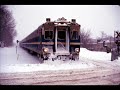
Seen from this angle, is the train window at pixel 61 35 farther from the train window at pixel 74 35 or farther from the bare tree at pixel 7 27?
the bare tree at pixel 7 27

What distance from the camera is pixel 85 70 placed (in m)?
9.73

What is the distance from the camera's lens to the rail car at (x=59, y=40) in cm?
1002

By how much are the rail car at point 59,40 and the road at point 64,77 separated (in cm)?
88

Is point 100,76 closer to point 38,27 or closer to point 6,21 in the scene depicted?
point 38,27

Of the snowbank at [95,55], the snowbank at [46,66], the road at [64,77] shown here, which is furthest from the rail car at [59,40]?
the snowbank at [95,55]

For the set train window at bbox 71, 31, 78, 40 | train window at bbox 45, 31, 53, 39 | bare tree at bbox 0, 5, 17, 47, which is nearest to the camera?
bare tree at bbox 0, 5, 17, 47

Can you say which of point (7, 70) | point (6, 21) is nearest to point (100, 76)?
point (7, 70)

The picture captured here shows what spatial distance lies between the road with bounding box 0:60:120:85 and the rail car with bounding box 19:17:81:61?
0.88 metres

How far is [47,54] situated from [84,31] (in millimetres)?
1559

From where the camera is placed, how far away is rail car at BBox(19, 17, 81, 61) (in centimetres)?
1002

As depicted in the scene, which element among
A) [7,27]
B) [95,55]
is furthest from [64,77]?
[95,55]

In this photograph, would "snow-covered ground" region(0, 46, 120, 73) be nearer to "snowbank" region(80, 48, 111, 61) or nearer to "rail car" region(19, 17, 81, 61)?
"rail car" region(19, 17, 81, 61)

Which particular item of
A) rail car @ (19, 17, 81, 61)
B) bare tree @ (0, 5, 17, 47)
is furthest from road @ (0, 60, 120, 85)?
bare tree @ (0, 5, 17, 47)
